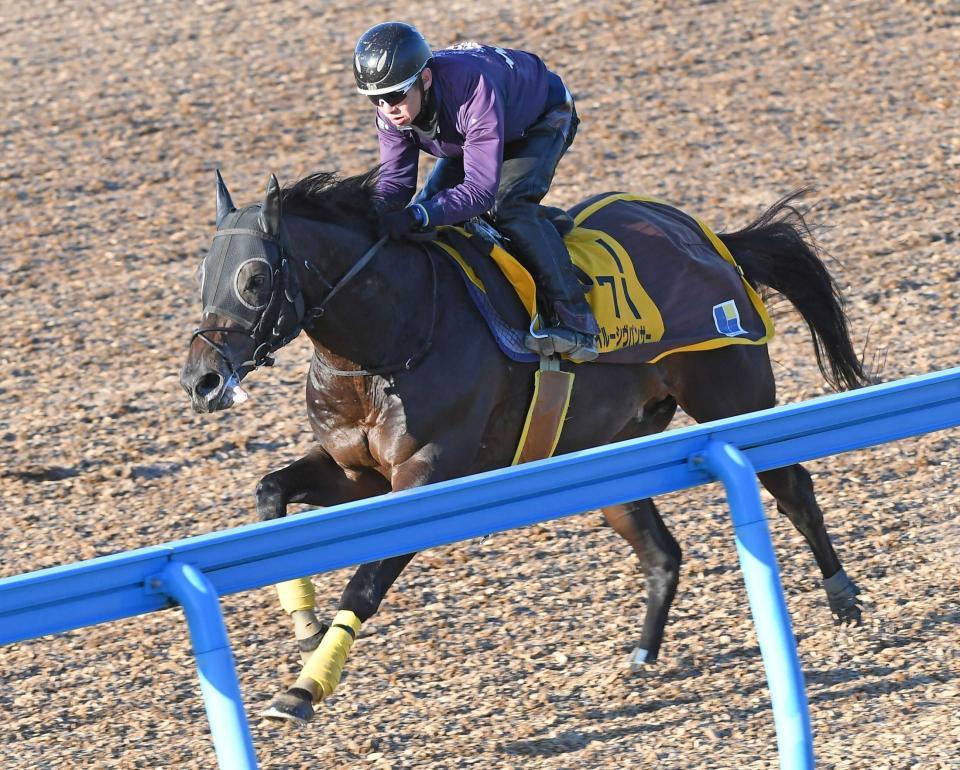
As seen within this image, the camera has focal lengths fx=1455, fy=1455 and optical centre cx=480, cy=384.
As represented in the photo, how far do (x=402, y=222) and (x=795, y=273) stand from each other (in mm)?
2091

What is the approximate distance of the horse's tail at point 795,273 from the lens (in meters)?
6.08

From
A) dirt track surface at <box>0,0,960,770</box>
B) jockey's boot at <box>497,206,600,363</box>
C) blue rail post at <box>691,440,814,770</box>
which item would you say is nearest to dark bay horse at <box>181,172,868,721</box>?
jockey's boot at <box>497,206,600,363</box>

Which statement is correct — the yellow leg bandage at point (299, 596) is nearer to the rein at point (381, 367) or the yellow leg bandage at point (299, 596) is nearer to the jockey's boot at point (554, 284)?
the rein at point (381, 367)

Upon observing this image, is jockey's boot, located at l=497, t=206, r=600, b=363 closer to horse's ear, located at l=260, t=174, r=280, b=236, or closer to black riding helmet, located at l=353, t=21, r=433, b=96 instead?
black riding helmet, located at l=353, t=21, r=433, b=96

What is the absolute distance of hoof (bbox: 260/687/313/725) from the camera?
418 centimetres

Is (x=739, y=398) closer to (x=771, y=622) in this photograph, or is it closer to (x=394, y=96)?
(x=394, y=96)

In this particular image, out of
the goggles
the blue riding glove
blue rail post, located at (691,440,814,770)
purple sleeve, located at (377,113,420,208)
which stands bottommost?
blue rail post, located at (691,440,814,770)

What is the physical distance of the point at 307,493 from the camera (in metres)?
4.88

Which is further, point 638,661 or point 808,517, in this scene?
point 808,517

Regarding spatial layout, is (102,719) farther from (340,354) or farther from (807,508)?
(807,508)

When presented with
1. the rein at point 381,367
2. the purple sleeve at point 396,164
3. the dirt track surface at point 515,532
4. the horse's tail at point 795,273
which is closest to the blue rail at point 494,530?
the dirt track surface at point 515,532

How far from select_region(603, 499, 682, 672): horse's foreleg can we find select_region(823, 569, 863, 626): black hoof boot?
0.57 metres

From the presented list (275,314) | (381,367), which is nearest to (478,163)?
(381,367)

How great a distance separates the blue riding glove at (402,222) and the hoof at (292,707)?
59.6 inches
